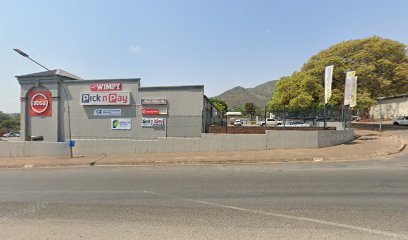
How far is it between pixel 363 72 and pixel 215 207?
26.9 meters

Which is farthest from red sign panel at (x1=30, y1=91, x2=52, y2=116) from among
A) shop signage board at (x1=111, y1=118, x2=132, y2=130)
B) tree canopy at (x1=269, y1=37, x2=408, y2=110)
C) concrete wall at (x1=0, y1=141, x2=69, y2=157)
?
tree canopy at (x1=269, y1=37, x2=408, y2=110)

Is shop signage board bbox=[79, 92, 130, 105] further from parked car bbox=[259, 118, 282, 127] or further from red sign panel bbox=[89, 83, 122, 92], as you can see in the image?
parked car bbox=[259, 118, 282, 127]

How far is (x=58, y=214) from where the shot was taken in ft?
17.6

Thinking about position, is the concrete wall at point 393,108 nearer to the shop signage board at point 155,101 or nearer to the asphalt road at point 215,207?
the shop signage board at point 155,101

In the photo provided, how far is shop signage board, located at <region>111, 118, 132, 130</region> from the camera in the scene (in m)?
19.2

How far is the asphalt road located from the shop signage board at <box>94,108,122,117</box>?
35.4ft

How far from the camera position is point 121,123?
63.4 feet

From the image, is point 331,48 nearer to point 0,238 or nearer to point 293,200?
point 293,200

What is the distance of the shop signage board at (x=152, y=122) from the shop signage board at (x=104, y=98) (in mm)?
2113

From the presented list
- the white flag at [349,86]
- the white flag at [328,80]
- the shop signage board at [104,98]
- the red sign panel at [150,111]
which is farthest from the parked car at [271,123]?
the shop signage board at [104,98]

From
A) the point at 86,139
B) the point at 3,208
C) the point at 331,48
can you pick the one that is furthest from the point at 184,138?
the point at 331,48

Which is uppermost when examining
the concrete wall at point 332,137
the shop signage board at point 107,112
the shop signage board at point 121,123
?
the shop signage board at point 107,112

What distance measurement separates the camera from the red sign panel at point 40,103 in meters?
20.6

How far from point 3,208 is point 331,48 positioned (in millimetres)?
33940
